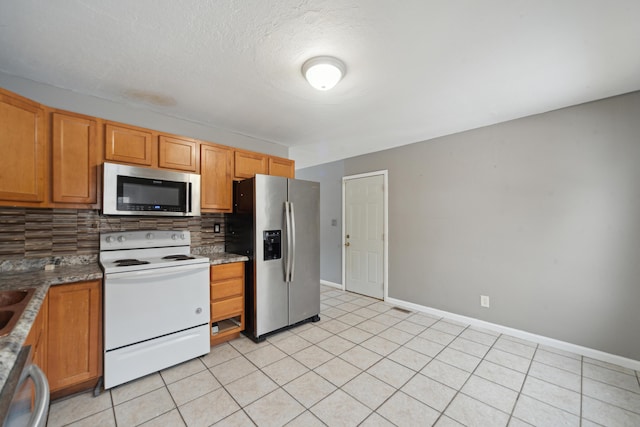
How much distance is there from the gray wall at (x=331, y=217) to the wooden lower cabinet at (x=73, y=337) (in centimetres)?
349

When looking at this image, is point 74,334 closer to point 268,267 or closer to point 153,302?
point 153,302

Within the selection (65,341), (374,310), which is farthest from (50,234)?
(374,310)

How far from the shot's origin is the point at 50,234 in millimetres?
2201

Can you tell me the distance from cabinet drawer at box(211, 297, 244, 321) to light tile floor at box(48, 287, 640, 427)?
321mm

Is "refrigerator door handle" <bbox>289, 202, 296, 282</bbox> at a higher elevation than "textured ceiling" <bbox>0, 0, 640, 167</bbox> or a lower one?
lower

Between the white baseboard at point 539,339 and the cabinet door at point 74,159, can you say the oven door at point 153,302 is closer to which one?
the cabinet door at point 74,159

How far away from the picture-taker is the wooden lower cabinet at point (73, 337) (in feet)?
5.90

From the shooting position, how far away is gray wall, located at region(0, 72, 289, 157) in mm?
2137

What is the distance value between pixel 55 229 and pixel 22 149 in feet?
2.31

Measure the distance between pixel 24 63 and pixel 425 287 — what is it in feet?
14.9

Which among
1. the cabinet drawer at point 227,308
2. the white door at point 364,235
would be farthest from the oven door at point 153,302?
the white door at point 364,235

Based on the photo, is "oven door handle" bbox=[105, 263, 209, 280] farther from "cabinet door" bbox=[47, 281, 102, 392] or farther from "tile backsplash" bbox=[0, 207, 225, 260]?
"tile backsplash" bbox=[0, 207, 225, 260]

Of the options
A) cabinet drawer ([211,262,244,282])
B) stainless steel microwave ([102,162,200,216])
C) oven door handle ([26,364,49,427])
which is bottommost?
cabinet drawer ([211,262,244,282])

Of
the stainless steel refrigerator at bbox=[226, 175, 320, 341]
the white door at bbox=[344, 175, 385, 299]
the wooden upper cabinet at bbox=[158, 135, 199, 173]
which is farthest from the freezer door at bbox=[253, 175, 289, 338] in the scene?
the white door at bbox=[344, 175, 385, 299]
